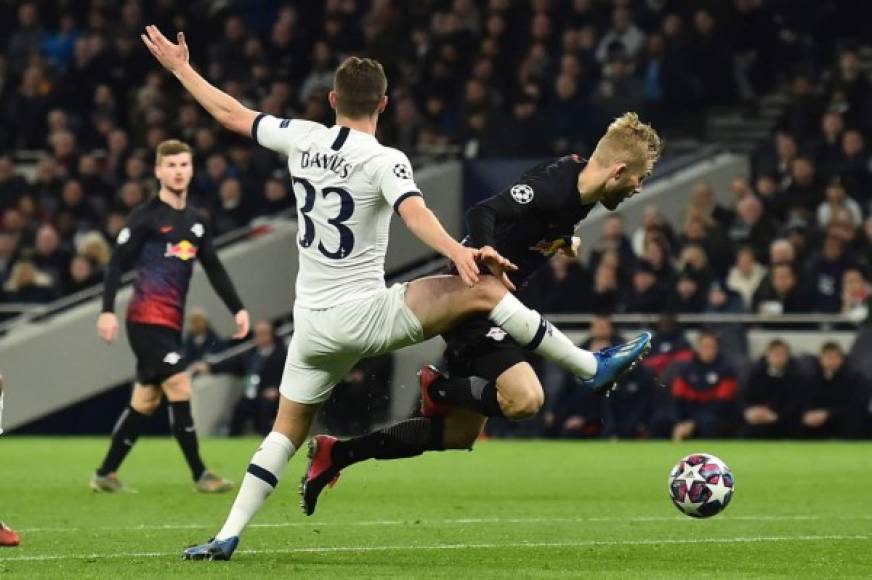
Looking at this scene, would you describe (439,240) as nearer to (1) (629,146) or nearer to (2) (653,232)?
Result: (1) (629,146)

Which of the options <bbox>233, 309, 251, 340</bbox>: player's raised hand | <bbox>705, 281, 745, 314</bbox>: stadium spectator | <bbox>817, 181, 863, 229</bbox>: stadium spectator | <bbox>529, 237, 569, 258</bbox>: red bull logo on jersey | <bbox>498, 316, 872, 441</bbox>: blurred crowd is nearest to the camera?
<bbox>529, 237, 569, 258</bbox>: red bull logo on jersey

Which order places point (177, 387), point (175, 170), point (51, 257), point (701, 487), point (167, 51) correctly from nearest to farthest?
point (167, 51) < point (701, 487) < point (175, 170) < point (177, 387) < point (51, 257)

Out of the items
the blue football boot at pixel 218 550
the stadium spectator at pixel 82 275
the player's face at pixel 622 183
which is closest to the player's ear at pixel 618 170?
the player's face at pixel 622 183

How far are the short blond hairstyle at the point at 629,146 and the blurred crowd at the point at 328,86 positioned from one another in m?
12.7

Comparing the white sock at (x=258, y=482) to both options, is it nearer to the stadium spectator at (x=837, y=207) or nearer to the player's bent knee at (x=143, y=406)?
the player's bent knee at (x=143, y=406)

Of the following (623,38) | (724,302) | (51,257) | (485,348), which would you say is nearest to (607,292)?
(724,302)

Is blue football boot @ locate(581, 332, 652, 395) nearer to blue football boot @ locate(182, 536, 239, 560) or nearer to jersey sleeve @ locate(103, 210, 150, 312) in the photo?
blue football boot @ locate(182, 536, 239, 560)

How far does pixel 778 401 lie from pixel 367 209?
1114cm

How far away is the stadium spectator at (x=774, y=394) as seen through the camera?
18672mm

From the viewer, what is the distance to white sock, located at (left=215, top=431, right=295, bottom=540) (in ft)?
27.3

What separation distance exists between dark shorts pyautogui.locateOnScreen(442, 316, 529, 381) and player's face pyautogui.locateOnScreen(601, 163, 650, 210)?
81cm

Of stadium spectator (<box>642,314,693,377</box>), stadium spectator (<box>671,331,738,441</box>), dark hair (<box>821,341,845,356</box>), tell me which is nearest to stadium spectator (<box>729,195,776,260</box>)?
stadium spectator (<box>642,314,693,377</box>)

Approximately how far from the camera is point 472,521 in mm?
10578

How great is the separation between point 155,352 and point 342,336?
488cm
